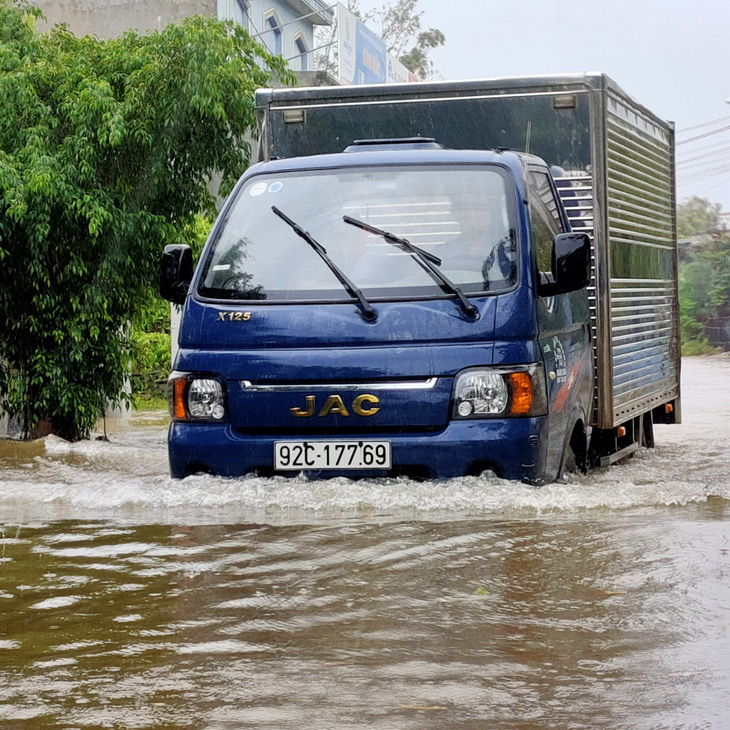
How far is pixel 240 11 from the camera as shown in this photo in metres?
Answer: 28.0

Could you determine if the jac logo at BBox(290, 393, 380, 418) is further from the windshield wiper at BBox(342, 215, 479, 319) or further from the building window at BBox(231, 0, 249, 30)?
the building window at BBox(231, 0, 249, 30)


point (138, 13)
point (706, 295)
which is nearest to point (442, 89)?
point (138, 13)

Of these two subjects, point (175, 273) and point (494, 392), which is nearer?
point (494, 392)

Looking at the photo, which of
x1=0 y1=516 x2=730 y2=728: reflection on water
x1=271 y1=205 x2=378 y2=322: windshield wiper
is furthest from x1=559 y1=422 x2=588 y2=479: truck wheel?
x1=271 y1=205 x2=378 y2=322: windshield wiper

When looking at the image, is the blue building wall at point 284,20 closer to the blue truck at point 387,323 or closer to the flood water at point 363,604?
the blue truck at point 387,323

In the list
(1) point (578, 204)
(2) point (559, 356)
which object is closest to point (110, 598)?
(2) point (559, 356)

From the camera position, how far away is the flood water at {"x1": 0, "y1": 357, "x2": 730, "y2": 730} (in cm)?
348

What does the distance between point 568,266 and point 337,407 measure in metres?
1.32

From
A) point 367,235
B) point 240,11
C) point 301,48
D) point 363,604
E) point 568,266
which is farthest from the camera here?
point 301,48

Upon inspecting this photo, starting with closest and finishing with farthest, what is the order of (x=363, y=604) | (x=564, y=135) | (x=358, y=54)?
(x=363, y=604)
(x=564, y=135)
(x=358, y=54)

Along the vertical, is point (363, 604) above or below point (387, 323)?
below

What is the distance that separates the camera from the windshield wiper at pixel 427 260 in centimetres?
639

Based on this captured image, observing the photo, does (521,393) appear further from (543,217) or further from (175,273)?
(175,273)

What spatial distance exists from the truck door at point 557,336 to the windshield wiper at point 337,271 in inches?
31.4
